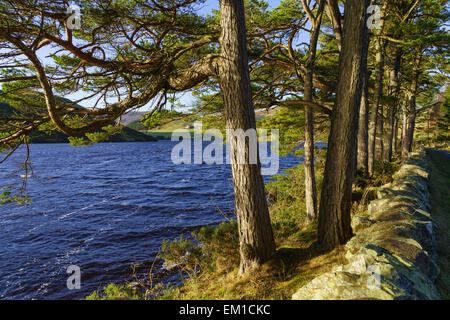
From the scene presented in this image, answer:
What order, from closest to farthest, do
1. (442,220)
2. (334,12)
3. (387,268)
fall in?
(387,268)
(442,220)
(334,12)

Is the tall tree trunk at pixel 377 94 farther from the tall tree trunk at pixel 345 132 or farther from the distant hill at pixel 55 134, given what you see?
the distant hill at pixel 55 134

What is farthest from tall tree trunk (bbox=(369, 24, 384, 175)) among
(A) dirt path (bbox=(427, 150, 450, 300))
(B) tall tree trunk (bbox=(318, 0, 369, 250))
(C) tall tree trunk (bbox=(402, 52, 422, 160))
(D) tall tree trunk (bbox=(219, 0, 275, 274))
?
(D) tall tree trunk (bbox=(219, 0, 275, 274))

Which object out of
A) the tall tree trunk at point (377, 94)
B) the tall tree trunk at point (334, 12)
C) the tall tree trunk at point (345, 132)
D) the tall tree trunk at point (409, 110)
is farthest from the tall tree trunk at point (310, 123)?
the tall tree trunk at point (409, 110)

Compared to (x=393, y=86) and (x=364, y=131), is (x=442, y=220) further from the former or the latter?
(x=393, y=86)

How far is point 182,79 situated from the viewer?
17.3 ft

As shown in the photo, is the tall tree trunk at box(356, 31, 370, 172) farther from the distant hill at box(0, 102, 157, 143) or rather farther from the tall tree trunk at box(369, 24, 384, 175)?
the distant hill at box(0, 102, 157, 143)

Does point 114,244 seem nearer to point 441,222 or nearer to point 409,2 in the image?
point 441,222

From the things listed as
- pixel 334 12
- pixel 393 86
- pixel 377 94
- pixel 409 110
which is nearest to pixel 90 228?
pixel 334 12

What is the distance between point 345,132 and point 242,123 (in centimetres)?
210

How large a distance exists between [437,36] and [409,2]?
4.04 m

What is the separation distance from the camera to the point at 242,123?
443cm

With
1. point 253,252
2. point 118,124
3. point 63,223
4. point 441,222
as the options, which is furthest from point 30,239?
point 441,222

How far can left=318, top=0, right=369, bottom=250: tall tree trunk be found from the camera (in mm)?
4508
